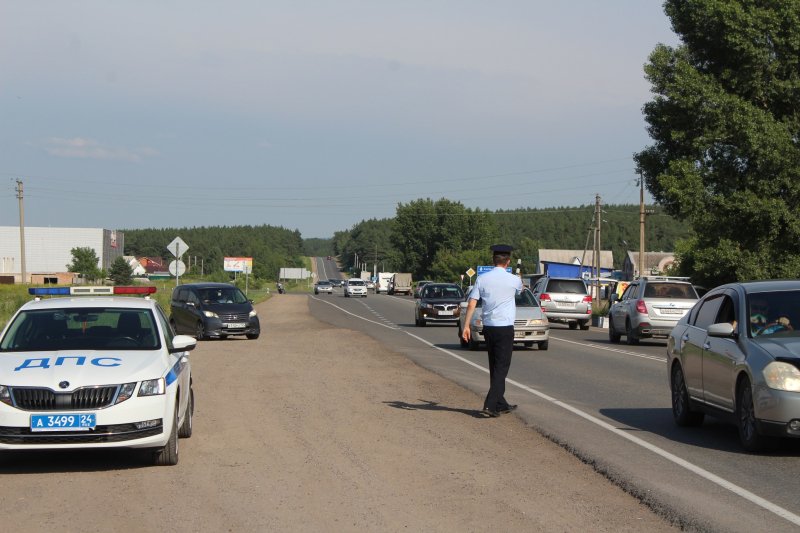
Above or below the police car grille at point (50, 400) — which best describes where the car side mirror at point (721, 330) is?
above

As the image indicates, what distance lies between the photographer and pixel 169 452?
919 centimetres

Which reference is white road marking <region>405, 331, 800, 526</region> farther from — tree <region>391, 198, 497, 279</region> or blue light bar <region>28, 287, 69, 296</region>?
tree <region>391, 198, 497, 279</region>

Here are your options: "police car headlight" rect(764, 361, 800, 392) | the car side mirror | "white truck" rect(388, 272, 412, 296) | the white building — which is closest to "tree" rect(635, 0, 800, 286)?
the car side mirror

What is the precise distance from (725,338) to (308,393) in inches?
266

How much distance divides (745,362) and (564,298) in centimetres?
2766

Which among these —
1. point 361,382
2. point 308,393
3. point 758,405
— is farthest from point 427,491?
point 361,382

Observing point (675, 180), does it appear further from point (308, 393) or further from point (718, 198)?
point (308, 393)

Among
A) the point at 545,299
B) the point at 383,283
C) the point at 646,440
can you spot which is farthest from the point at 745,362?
the point at 383,283

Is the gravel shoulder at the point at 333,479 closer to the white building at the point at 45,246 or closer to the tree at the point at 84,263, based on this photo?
the tree at the point at 84,263

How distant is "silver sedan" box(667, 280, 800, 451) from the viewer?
366 inches

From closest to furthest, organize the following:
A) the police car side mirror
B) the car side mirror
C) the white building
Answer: the police car side mirror → the car side mirror → the white building

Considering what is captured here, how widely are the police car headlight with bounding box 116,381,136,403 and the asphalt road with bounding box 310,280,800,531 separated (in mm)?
4016

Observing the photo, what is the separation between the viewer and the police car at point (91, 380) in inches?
339

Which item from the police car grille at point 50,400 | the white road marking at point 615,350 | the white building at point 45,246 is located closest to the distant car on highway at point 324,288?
the white building at point 45,246
